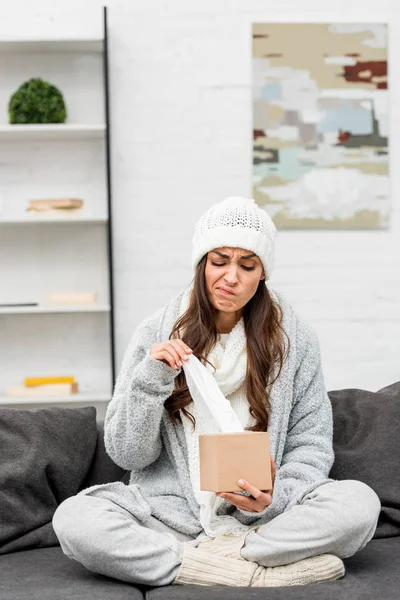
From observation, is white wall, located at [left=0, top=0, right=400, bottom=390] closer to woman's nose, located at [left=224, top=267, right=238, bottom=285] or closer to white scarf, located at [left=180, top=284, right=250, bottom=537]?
white scarf, located at [left=180, top=284, right=250, bottom=537]

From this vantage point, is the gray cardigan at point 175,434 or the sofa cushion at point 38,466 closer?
the gray cardigan at point 175,434

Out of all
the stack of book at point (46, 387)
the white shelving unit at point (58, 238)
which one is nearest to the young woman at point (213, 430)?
the stack of book at point (46, 387)

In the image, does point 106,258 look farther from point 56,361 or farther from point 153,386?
point 153,386

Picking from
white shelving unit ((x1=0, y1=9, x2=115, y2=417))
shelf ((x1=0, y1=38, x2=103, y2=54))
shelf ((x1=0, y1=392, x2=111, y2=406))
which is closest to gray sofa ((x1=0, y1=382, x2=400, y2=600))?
shelf ((x1=0, y1=392, x2=111, y2=406))

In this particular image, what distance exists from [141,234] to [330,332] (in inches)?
35.4

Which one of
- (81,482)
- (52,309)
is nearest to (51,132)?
(52,309)

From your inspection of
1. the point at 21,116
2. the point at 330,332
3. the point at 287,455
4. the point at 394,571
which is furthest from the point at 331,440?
the point at 21,116

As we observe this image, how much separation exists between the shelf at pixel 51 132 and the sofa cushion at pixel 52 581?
189 cm

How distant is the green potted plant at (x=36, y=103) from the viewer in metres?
3.82

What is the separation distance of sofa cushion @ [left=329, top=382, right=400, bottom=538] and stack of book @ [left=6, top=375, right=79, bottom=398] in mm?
1403

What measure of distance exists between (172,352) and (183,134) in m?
1.94

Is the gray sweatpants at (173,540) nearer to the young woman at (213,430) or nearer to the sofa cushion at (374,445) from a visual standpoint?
the young woman at (213,430)

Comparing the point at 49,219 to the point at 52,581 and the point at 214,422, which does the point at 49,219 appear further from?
the point at 52,581

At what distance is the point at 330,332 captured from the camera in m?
4.10
